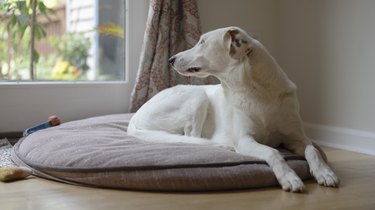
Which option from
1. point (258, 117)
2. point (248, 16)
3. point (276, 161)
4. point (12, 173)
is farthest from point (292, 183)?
point (248, 16)

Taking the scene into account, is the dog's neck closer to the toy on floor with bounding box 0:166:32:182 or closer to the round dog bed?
the round dog bed

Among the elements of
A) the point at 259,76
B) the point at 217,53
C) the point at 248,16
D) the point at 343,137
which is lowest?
the point at 343,137

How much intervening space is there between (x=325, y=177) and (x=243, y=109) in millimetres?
508

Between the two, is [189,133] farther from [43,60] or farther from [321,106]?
[43,60]

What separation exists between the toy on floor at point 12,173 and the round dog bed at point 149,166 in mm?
58

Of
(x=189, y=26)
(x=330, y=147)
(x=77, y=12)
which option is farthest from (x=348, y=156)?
(x=77, y=12)

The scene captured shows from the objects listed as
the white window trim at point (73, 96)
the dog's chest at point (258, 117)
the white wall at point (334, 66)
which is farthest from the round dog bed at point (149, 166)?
the white wall at point (334, 66)

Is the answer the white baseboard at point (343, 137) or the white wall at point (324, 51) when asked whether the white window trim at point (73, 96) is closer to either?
the white wall at point (324, 51)

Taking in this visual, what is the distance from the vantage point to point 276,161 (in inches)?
78.4

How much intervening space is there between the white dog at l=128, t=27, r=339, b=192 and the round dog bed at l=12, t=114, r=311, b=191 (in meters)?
0.11

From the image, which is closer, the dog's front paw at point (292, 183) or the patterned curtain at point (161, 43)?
the dog's front paw at point (292, 183)

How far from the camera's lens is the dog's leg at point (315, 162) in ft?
6.51

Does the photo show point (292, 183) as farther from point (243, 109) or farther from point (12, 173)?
point (12, 173)

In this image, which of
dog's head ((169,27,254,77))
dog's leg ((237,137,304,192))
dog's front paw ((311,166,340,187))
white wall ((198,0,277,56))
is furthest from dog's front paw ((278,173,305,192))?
white wall ((198,0,277,56))
